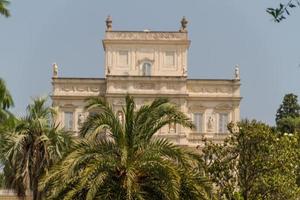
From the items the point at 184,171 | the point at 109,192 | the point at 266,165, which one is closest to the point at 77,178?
the point at 109,192

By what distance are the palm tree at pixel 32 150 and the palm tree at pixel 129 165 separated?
5489 mm

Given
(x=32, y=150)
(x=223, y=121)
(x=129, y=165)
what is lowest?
(x=129, y=165)

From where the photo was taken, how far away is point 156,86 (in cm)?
6525

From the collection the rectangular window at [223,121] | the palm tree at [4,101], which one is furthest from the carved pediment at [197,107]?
the palm tree at [4,101]

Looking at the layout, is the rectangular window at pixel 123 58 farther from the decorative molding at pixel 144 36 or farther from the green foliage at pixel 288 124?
the green foliage at pixel 288 124

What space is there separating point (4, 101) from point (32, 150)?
8455 mm

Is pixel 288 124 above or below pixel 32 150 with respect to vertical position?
above

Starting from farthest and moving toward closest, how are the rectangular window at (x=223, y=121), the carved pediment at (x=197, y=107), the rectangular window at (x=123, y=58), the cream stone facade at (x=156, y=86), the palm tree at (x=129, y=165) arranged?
the rectangular window at (x=123, y=58), the carved pediment at (x=197, y=107), the rectangular window at (x=223, y=121), the cream stone facade at (x=156, y=86), the palm tree at (x=129, y=165)

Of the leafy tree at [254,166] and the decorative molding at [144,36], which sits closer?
the leafy tree at [254,166]

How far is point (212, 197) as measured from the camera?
2161 cm

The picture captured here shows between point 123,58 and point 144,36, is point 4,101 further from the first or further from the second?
point 144,36

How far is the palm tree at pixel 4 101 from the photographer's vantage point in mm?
18641

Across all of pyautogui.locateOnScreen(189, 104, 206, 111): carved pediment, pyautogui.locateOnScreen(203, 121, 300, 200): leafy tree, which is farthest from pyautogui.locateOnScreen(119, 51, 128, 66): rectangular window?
pyautogui.locateOnScreen(203, 121, 300, 200): leafy tree

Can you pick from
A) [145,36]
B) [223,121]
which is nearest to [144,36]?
[145,36]
